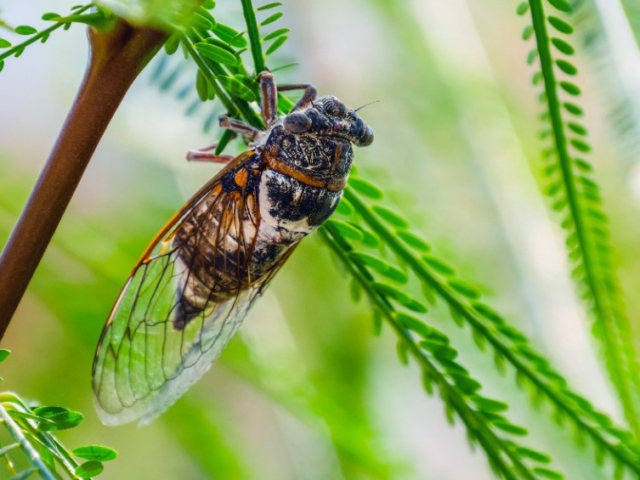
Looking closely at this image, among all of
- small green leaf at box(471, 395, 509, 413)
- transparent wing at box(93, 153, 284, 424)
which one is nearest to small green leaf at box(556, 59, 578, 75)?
small green leaf at box(471, 395, 509, 413)

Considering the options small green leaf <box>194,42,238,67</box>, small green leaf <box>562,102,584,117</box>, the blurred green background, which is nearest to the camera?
A: small green leaf <box>194,42,238,67</box>

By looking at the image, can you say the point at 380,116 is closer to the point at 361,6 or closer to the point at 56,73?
the point at 361,6

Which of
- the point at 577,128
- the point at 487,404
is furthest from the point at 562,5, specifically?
the point at 487,404

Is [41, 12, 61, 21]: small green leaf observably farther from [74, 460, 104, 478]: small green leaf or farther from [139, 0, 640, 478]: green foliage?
[74, 460, 104, 478]: small green leaf

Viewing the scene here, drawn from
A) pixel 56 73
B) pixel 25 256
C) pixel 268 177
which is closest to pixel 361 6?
pixel 56 73

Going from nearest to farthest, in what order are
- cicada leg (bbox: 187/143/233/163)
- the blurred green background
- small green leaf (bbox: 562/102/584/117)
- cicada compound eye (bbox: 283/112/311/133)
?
1. small green leaf (bbox: 562/102/584/117)
2. cicada compound eye (bbox: 283/112/311/133)
3. cicada leg (bbox: 187/143/233/163)
4. the blurred green background
